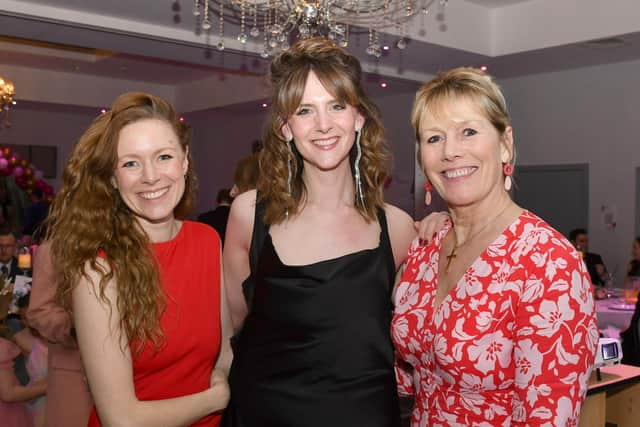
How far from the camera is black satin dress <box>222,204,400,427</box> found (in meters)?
1.81

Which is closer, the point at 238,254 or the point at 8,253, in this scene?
the point at 238,254

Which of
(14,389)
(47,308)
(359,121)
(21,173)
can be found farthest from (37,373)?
(21,173)

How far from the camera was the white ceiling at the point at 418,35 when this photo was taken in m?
5.18

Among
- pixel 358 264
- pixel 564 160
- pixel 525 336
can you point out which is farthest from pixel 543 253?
pixel 564 160

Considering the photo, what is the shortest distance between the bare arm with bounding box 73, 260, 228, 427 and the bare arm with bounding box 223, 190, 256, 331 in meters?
0.49

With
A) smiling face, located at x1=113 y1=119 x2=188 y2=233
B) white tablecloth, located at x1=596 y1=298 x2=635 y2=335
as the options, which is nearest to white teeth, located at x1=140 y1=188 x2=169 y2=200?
smiling face, located at x1=113 y1=119 x2=188 y2=233

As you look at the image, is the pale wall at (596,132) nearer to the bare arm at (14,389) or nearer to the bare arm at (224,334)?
the bare arm at (14,389)

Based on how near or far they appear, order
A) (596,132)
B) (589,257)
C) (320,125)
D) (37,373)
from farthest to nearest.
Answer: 1. (596,132)
2. (589,257)
3. (37,373)
4. (320,125)

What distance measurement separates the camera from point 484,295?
154cm

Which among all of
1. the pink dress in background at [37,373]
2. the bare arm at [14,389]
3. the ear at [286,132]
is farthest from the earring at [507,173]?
the pink dress in background at [37,373]

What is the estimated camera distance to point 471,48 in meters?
6.73

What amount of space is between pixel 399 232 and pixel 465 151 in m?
0.49

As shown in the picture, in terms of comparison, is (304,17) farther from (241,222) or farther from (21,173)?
(21,173)

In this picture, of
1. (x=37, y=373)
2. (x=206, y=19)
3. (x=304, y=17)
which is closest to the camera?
(x=37, y=373)
